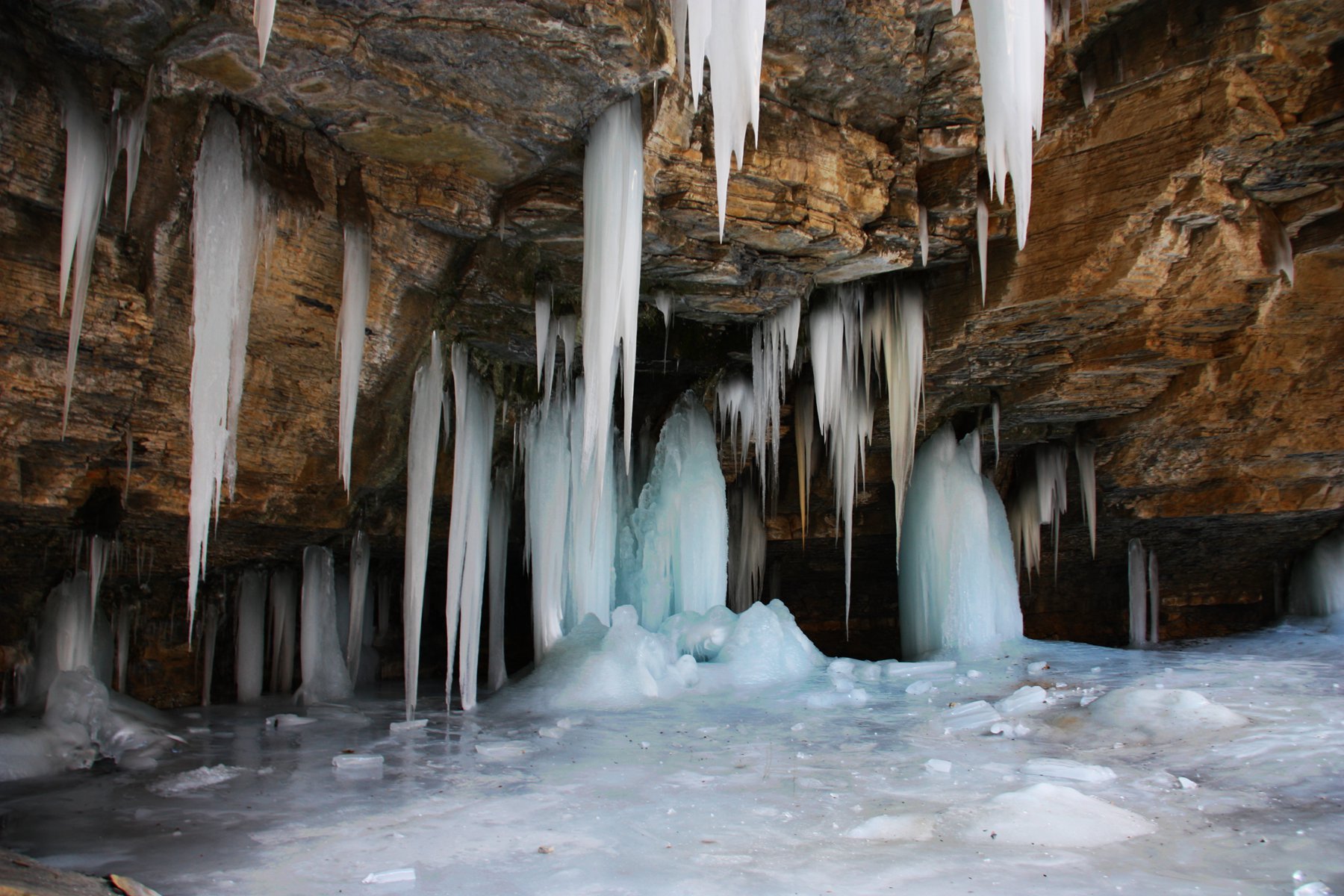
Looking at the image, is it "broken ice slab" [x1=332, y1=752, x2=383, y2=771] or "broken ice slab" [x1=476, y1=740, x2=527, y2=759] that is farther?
"broken ice slab" [x1=476, y1=740, x2=527, y2=759]

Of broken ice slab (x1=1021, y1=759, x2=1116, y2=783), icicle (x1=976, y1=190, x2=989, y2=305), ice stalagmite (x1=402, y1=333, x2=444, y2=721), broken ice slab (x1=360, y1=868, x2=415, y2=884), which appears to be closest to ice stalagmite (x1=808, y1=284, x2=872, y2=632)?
icicle (x1=976, y1=190, x2=989, y2=305)

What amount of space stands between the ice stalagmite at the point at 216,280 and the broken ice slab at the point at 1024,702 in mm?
4965

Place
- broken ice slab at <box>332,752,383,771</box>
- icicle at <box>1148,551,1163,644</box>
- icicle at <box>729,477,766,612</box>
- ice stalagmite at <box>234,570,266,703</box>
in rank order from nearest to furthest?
broken ice slab at <box>332,752,383,771</box> < ice stalagmite at <box>234,570,266,703</box> < icicle at <box>729,477,766,612</box> < icicle at <box>1148,551,1163,644</box>

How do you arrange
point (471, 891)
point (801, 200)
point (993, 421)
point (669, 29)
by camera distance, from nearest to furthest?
point (471, 891), point (669, 29), point (801, 200), point (993, 421)

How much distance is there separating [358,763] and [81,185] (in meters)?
3.36

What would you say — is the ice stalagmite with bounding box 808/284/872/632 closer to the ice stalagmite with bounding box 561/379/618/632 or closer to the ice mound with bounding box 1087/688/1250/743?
the ice stalagmite with bounding box 561/379/618/632

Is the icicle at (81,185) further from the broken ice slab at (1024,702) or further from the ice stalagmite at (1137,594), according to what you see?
the ice stalagmite at (1137,594)

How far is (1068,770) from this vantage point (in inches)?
160

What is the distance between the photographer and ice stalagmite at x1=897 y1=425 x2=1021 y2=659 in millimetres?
8781

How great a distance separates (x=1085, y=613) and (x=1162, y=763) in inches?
382

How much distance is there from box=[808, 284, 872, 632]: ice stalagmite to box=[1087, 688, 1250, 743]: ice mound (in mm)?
3235

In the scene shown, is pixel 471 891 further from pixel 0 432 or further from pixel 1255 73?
pixel 1255 73

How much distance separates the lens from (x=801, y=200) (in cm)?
621

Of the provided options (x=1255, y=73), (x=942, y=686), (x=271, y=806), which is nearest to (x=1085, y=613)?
(x=942, y=686)
